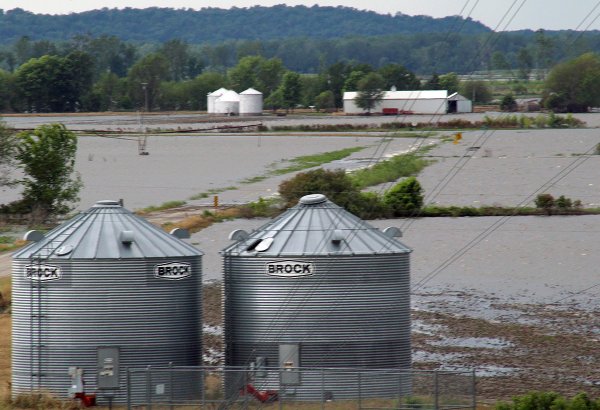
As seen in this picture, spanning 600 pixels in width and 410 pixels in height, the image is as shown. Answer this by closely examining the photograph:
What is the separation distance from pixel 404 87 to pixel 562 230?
414 ft

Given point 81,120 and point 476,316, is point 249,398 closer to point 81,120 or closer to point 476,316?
point 476,316

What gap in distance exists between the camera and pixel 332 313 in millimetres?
26062

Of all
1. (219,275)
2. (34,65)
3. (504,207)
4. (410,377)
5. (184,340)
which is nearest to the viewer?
(410,377)

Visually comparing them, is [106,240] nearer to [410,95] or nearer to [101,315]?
[101,315]

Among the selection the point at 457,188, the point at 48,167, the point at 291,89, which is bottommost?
the point at 457,188

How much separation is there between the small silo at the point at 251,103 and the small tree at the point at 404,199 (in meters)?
122

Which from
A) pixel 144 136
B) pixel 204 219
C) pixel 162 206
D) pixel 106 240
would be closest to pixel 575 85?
pixel 144 136

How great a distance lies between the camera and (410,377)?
24.9 meters

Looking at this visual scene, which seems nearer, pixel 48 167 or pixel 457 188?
pixel 48 167

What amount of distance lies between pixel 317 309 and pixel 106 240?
4.78m

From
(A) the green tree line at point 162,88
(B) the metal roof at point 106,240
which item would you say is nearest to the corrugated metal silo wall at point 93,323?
(B) the metal roof at point 106,240

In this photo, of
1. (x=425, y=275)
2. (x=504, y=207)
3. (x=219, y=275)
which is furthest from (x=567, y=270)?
(x=504, y=207)

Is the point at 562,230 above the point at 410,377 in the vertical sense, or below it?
above

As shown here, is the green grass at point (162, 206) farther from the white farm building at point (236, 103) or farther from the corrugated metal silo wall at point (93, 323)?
the white farm building at point (236, 103)
